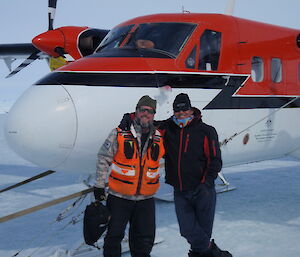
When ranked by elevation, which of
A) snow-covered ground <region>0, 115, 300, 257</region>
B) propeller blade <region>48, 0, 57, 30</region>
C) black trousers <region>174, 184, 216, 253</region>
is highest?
propeller blade <region>48, 0, 57, 30</region>

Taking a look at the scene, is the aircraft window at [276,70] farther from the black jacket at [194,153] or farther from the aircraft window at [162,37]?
the black jacket at [194,153]

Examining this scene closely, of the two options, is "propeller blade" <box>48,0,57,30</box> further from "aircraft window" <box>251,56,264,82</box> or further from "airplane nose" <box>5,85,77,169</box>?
"airplane nose" <box>5,85,77,169</box>

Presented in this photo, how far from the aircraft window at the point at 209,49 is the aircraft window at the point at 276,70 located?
1.23m

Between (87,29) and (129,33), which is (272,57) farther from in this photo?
(87,29)

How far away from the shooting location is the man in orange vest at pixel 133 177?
4.02 m

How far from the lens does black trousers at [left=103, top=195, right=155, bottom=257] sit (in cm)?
410

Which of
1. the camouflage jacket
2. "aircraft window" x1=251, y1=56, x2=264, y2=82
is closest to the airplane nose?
the camouflage jacket

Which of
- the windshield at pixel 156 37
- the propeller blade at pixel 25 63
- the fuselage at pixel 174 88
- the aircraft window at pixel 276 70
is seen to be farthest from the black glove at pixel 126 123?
the propeller blade at pixel 25 63

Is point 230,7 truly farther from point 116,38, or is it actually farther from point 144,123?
point 144,123

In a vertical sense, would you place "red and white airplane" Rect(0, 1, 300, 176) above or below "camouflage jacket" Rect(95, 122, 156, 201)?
above

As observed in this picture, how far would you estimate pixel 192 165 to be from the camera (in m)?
4.25

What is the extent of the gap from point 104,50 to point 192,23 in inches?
53.1

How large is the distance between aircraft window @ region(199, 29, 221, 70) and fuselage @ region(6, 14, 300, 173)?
0.6 inches

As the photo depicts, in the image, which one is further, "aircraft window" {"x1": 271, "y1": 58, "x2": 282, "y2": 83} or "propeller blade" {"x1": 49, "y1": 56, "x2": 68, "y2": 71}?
"propeller blade" {"x1": 49, "y1": 56, "x2": 68, "y2": 71}
